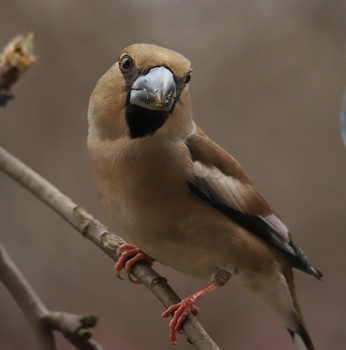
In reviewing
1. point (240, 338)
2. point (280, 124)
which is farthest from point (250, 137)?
point (240, 338)

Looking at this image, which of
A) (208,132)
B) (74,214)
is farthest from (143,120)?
(208,132)

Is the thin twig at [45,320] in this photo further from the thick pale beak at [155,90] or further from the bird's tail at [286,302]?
the bird's tail at [286,302]

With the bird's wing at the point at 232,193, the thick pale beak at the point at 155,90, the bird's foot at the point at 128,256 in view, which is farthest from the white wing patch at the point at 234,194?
the thick pale beak at the point at 155,90

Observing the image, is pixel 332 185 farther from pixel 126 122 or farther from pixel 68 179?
pixel 126 122

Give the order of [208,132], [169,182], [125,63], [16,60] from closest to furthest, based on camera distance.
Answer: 1. [125,63]
2. [169,182]
3. [16,60]
4. [208,132]

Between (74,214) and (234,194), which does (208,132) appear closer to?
(234,194)

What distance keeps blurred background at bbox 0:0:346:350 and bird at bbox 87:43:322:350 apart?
126cm

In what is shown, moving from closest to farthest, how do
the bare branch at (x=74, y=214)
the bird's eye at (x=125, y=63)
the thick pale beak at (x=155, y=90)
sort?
the thick pale beak at (x=155, y=90) < the bird's eye at (x=125, y=63) < the bare branch at (x=74, y=214)

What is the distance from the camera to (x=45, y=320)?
2797 millimetres

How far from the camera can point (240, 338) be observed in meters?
4.34

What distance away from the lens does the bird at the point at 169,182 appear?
273 centimetres

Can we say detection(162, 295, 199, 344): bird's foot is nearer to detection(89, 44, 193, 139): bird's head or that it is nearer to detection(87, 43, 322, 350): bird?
detection(87, 43, 322, 350): bird

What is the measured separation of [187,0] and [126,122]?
10.7 ft

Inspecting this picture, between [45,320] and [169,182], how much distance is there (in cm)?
63
